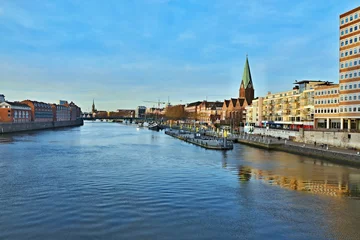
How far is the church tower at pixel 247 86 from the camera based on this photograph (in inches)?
6014

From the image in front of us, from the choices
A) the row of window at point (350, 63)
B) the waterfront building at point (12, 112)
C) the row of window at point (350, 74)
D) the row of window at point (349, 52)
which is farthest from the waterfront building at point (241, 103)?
the waterfront building at point (12, 112)

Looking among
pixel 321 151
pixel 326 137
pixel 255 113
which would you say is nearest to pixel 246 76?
pixel 255 113

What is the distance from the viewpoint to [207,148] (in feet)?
213

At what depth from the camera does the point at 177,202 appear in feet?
76.3

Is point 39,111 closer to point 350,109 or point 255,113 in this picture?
point 255,113

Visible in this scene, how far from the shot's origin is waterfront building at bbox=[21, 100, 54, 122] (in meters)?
150

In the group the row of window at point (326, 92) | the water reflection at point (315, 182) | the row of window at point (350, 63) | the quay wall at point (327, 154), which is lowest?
the water reflection at point (315, 182)

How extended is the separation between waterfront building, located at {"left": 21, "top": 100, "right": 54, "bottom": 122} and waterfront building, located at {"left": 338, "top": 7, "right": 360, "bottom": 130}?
129 metres

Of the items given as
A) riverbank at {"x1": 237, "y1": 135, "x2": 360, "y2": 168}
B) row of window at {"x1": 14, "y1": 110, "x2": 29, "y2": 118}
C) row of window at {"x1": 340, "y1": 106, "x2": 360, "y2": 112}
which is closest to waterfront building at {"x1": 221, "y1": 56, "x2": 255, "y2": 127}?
riverbank at {"x1": 237, "y1": 135, "x2": 360, "y2": 168}

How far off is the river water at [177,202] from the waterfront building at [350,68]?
22622 millimetres

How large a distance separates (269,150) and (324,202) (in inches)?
1484

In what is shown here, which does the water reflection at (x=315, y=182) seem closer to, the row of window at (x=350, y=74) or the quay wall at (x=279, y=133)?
the row of window at (x=350, y=74)

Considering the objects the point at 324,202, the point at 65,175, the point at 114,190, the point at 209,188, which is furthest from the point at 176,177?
the point at 324,202

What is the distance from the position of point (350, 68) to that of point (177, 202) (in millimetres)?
47682
